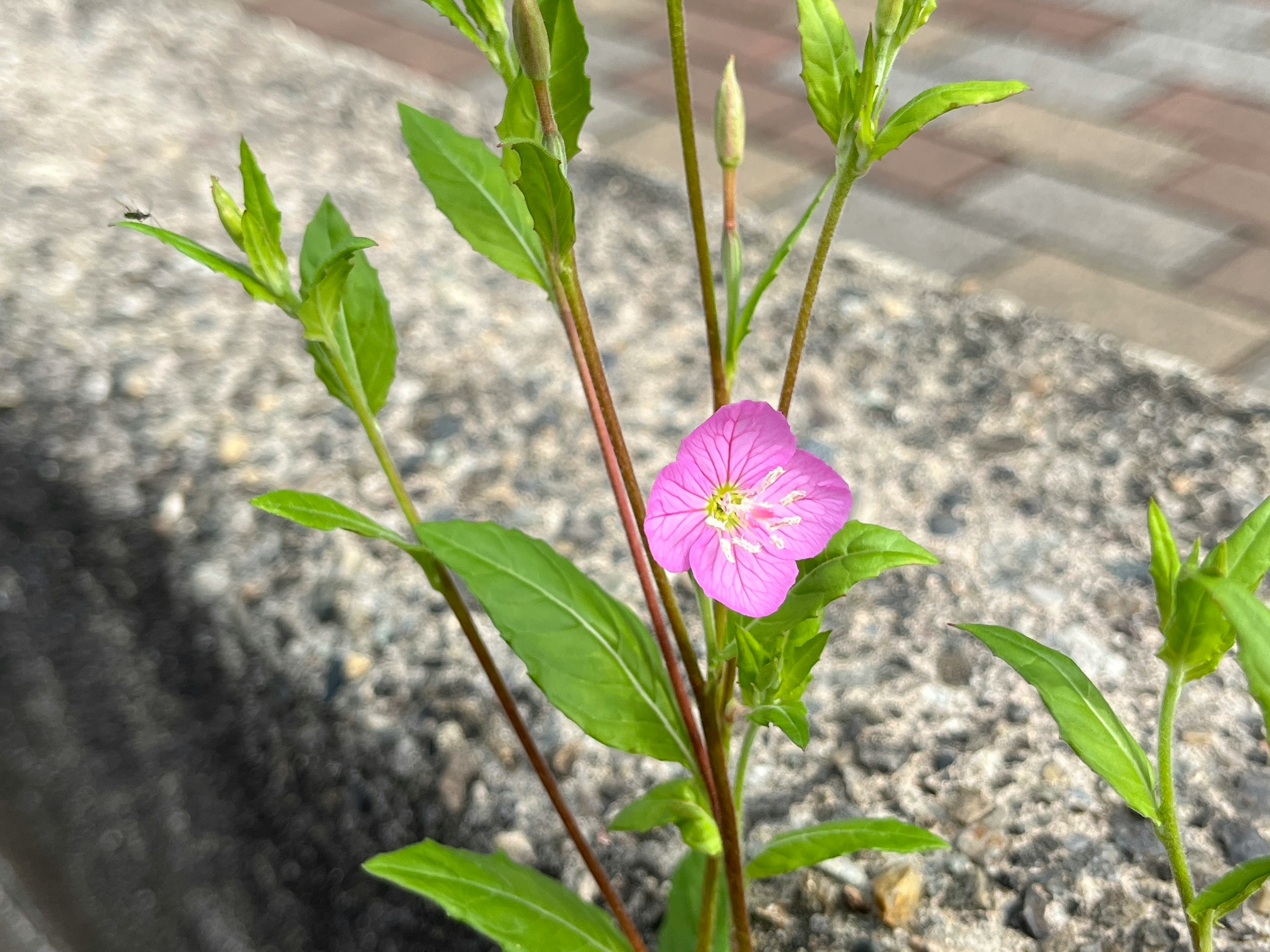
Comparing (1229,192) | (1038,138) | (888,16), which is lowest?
(888,16)

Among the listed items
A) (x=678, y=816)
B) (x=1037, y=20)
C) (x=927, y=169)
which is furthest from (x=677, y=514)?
(x=1037, y=20)

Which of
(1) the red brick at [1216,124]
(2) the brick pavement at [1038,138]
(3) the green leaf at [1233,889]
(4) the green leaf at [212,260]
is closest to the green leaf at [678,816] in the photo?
(3) the green leaf at [1233,889]

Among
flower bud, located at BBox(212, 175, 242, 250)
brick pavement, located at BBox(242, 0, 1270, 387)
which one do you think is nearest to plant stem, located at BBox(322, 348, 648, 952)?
flower bud, located at BBox(212, 175, 242, 250)

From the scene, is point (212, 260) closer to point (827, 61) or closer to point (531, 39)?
point (531, 39)

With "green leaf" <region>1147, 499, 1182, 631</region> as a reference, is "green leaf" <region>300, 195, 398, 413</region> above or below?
above

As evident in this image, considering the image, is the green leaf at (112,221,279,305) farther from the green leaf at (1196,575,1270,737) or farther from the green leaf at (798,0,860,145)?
the green leaf at (1196,575,1270,737)

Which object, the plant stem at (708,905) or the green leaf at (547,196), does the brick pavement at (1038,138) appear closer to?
the plant stem at (708,905)
